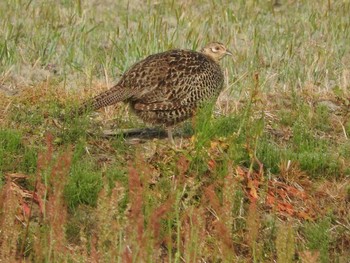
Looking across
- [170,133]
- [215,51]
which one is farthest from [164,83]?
[215,51]

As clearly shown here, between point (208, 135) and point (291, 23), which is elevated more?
point (208, 135)

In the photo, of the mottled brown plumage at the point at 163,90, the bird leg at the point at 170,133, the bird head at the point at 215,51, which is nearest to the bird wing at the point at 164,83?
the mottled brown plumage at the point at 163,90

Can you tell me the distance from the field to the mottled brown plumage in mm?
197

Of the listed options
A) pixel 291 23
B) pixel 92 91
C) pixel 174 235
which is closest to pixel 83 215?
pixel 174 235

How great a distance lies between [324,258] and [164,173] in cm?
126

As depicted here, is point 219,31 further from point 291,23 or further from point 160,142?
point 160,142

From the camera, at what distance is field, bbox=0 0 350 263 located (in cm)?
502

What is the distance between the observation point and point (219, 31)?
11422 mm

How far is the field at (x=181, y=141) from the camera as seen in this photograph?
16.5 feet

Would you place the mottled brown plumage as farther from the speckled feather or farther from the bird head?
the bird head

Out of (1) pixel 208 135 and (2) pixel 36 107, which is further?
(2) pixel 36 107

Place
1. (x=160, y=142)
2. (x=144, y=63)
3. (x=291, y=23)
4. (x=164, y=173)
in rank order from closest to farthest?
(x=164, y=173)
(x=160, y=142)
(x=144, y=63)
(x=291, y=23)

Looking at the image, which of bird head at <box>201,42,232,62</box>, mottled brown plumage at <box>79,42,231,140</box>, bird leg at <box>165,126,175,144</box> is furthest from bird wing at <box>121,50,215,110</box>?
bird head at <box>201,42,232,62</box>

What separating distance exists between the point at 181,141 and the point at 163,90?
40 cm
